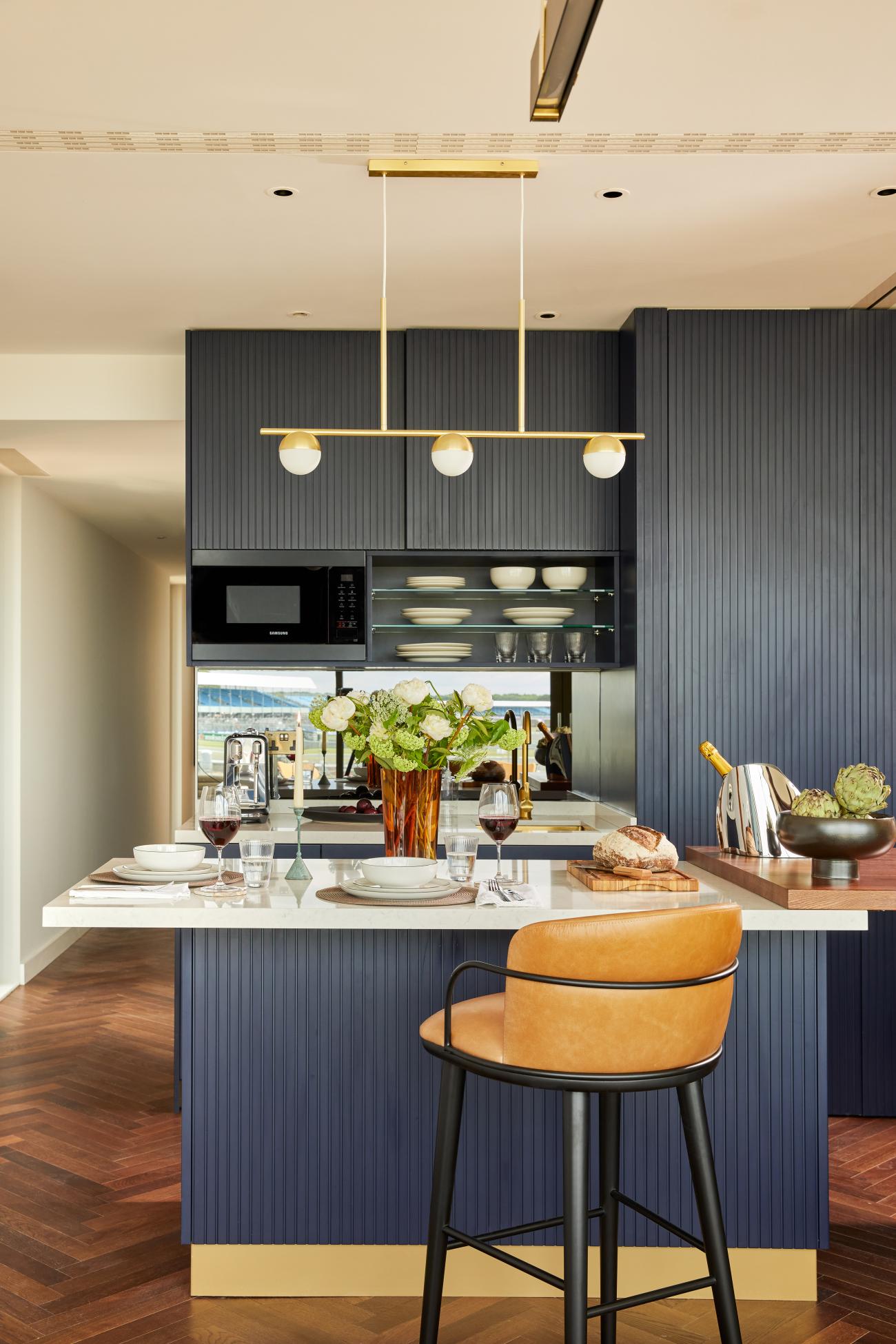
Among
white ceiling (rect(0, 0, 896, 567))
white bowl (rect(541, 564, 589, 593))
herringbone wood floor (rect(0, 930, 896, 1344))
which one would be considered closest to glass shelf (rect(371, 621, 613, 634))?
white bowl (rect(541, 564, 589, 593))

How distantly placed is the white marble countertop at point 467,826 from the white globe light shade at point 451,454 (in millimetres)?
1457

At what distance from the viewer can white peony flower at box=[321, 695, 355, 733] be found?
8.68ft

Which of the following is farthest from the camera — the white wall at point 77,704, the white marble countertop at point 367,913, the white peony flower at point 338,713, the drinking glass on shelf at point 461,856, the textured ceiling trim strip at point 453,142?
the white wall at point 77,704

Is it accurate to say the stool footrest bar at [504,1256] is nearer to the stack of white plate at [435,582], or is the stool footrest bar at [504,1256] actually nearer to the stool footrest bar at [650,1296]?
the stool footrest bar at [650,1296]

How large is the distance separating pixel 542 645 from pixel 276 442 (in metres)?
1.22

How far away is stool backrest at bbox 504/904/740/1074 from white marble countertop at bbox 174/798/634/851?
1928 mm

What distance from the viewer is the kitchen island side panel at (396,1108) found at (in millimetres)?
2652

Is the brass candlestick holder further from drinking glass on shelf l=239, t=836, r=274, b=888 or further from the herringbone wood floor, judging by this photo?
drinking glass on shelf l=239, t=836, r=274, b=888

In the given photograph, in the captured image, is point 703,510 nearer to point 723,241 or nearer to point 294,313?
point 723,241

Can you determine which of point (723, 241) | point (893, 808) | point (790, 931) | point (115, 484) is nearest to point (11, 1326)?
point (790, 931)

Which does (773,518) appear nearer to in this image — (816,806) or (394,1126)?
(816,806)

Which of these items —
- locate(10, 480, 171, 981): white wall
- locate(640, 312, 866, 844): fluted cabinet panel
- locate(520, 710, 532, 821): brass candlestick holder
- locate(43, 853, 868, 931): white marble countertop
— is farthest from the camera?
locate(10, 480, 171, 981): white wall

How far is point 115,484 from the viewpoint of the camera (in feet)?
20.3

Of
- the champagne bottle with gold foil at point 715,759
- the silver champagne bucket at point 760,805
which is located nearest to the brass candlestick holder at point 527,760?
the champagne bottle with gold foil at point 715,759
